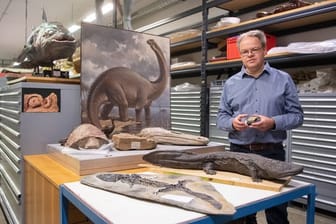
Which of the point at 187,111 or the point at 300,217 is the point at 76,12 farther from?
the point at 300,217

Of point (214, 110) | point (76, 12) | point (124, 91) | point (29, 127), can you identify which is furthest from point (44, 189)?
point (76, 12)

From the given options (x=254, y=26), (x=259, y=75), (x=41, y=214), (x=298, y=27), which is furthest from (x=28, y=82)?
(x=298, y=27)

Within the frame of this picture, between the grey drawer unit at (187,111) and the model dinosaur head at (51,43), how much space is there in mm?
1789

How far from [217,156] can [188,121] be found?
2349 millimetres

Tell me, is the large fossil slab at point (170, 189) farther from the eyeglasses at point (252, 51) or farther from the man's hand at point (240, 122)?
the eyeglasses at point (252, 51)

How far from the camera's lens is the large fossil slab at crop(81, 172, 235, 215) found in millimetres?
852

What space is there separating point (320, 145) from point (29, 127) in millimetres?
2208

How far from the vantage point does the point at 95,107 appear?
188 cm

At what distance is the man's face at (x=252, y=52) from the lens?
5.38 feet

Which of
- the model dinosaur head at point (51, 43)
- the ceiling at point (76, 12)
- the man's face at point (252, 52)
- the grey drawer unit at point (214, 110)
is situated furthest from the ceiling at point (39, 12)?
the man's face at point (252, 52)

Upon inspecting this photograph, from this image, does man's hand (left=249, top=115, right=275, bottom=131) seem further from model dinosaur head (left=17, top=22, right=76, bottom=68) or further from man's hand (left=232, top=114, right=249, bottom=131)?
model dinosaur head (left=17, top=22, right=76, bottom=68)

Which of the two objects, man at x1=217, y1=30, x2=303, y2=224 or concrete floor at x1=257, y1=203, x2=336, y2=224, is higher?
man at x1=217, y1=30, x2=303, y2=224

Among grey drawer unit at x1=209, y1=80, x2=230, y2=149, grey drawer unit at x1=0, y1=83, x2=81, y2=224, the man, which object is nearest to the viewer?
the man

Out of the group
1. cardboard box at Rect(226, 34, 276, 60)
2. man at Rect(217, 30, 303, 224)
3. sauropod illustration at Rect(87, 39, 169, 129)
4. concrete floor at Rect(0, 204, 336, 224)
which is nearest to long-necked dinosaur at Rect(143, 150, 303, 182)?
man at Rect(217, 30, 303, 224)
